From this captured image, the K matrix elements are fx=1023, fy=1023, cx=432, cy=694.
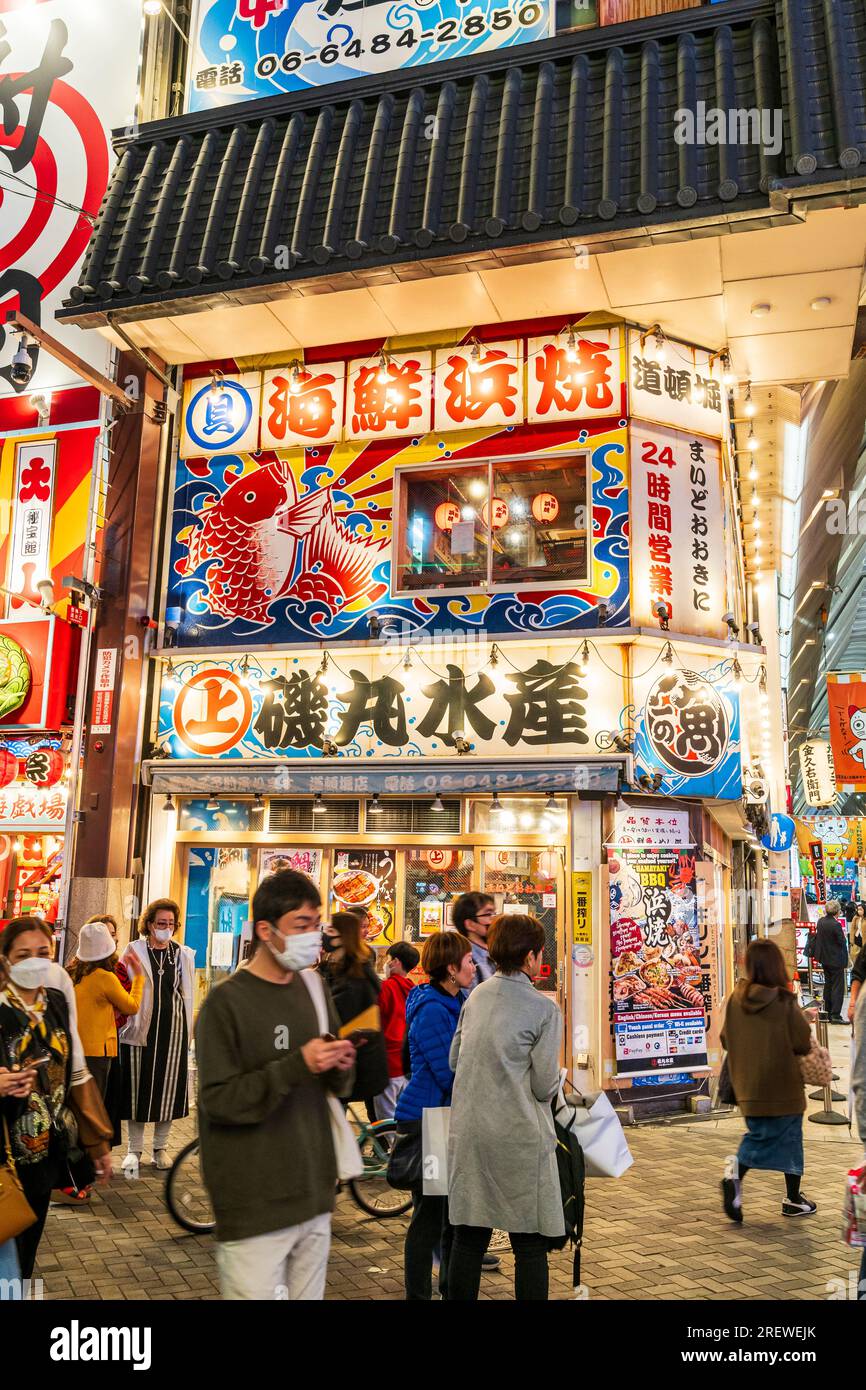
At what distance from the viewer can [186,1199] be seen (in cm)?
665

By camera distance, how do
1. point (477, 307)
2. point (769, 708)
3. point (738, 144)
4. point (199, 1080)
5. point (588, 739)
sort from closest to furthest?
1. point (199, 1080)
2. point (738, 144)
3. point (588, 739)
4. point (477, 307)
5. point (769, 708)

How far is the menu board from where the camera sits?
11.3 metres

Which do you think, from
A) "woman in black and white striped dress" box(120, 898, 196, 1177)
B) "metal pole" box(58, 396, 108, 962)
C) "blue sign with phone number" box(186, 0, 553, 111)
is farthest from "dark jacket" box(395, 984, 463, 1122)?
"blue sign with phone number" box(186, 0, 553, 111)

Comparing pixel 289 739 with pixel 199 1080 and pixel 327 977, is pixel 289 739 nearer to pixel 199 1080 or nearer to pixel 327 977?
pixel 327 977

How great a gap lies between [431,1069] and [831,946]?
14075mm

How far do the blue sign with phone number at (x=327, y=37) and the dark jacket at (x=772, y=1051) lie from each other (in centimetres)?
1064

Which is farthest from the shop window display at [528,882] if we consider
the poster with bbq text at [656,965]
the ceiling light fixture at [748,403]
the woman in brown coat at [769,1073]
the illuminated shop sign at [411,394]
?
the ceiling light fixture at [748,403]

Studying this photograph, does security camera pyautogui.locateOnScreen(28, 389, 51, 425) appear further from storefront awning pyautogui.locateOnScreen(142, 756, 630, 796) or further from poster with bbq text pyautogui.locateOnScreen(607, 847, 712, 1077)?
poster with bbq text pyautogui.locateOnScreen(607, 847, 712, 1077)

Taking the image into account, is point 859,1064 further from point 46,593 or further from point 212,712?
point 46,593

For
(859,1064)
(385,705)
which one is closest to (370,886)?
(385,705)

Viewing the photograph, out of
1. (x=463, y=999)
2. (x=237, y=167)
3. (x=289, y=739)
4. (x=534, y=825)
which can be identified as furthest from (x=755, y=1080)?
(x=237, y=167)

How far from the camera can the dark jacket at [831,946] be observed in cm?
1719

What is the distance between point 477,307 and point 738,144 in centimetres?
305

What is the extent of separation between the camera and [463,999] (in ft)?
18.5
